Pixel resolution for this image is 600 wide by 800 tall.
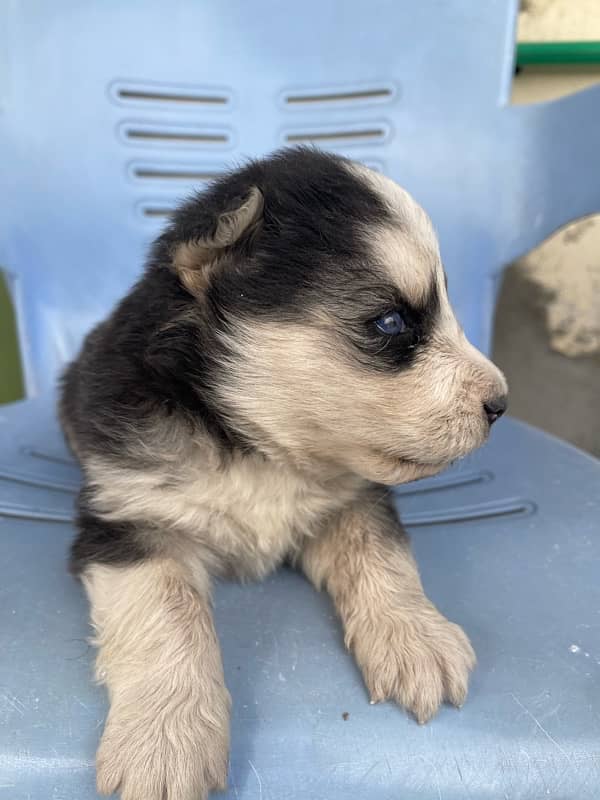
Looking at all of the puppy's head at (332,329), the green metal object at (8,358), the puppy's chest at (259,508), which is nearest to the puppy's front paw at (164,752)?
the puppy's chest at (259,508)

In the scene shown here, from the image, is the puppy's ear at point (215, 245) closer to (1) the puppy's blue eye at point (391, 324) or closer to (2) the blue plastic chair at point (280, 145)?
(1) the puppy's blue eye at point (391, 324)

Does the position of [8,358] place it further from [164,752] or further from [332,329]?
[164,752]

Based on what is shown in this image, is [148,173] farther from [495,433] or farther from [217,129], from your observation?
[495,433]

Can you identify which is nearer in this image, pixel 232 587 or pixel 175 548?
pixel 175 548

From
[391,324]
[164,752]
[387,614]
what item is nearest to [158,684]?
[164,752]

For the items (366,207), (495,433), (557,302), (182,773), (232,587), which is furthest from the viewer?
(557,302)

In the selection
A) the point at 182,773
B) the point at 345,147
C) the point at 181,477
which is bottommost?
the point at 182,773

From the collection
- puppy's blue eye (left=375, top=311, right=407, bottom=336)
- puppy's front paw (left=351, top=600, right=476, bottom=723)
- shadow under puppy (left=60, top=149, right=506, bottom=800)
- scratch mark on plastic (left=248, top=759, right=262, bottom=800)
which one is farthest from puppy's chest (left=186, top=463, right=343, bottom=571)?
scratch mark on plastic (left=248, top=759, right=262, bottom=800)

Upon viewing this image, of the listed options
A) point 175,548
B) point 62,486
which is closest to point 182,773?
point 175,548
